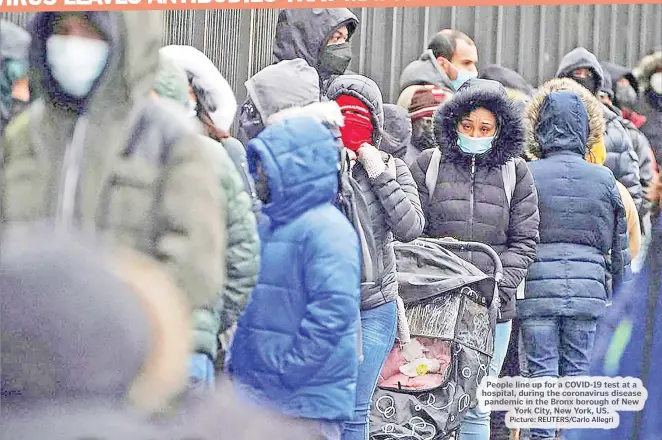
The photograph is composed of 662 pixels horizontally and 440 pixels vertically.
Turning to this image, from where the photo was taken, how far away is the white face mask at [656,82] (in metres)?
3.84

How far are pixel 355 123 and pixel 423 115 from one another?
0.24 metres

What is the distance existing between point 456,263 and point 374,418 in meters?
0.58

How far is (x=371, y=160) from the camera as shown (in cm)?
381

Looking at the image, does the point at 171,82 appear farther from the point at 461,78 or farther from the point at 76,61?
the point at 461,78

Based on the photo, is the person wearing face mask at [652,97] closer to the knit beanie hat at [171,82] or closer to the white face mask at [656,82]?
the white face mask at [656,82]

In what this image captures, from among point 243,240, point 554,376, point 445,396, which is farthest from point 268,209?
point 554,376

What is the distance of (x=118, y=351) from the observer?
2514mm

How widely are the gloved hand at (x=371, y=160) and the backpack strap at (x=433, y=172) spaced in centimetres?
16

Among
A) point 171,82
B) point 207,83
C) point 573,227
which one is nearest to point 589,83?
point 573,227

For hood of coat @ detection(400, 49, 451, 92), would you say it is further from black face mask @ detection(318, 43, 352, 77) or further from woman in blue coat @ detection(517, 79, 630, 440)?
woman in blue coat @ detection(517, 79, 630, 440)

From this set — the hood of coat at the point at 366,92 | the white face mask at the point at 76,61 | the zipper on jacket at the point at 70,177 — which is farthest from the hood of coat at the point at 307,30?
the zipper on jacket at the point at 70,177

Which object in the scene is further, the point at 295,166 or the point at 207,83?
the point at 207,83

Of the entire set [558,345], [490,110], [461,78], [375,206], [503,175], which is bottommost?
[558,345]

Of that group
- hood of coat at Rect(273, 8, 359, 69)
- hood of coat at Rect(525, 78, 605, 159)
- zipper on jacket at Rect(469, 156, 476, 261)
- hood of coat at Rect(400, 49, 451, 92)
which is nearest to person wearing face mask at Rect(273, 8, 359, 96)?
hood of coat at Rect(273, 8, 359, 69)
